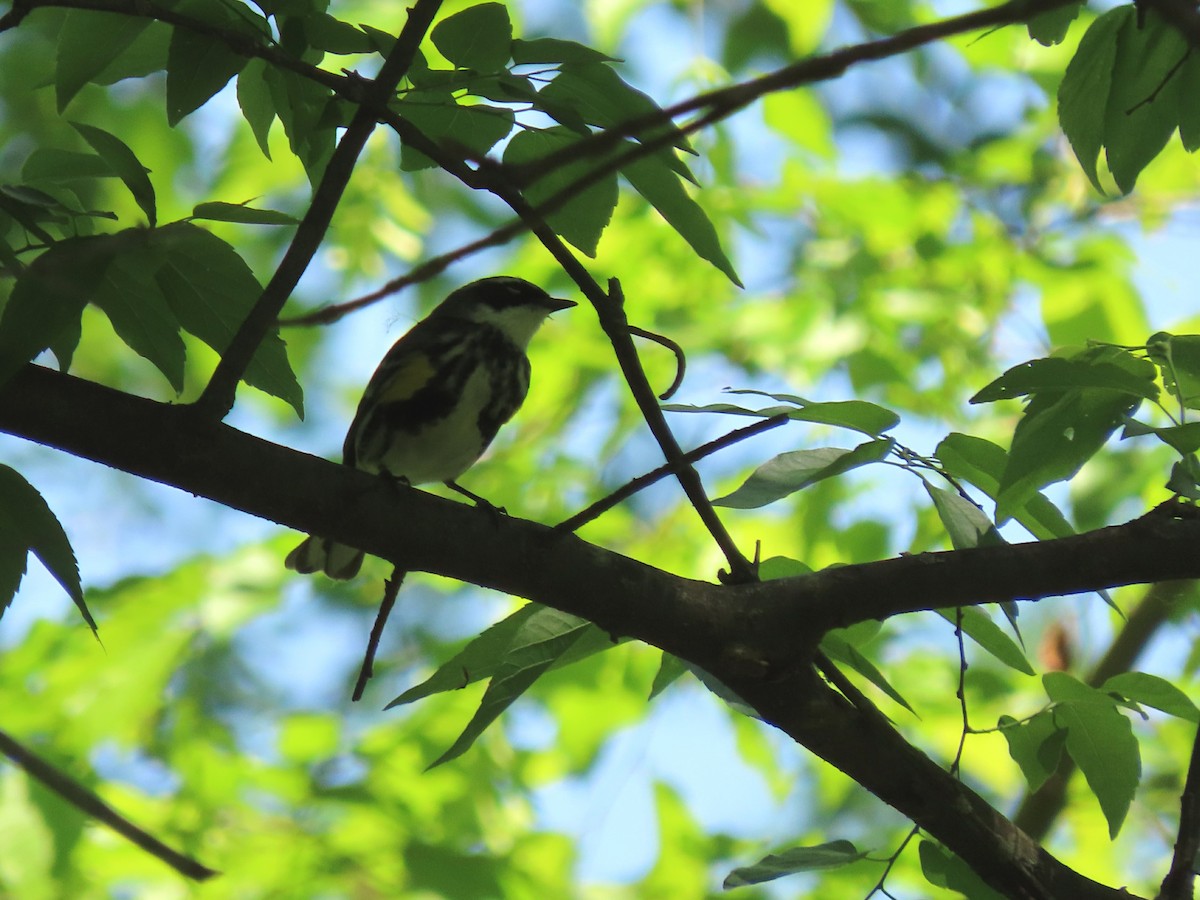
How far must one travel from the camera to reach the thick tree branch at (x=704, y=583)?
153cm

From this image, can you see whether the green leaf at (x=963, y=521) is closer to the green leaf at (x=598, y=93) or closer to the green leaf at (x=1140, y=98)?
the green leaf at (x=1140, y=98)

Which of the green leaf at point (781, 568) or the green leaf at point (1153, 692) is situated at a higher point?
the green leaf at point (781, 568)

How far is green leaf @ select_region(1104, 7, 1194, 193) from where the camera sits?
158 centimetres

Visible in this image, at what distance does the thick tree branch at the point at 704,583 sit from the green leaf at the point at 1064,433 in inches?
4.7

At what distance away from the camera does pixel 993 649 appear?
1671 millimetres

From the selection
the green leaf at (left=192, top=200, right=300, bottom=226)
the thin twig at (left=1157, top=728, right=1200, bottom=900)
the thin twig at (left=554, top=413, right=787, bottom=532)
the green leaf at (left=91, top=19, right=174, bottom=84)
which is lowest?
the thin twig at (left=1157, top=728, right=1200, bottom=900)

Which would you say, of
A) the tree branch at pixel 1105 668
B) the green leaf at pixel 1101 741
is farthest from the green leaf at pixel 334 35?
the tree branch at pixel 1105 668

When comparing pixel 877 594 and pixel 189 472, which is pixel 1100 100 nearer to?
pixel 877 594

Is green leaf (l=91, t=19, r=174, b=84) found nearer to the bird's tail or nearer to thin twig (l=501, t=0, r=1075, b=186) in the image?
thin twig (l=501, t=0, r=1075, b=186)

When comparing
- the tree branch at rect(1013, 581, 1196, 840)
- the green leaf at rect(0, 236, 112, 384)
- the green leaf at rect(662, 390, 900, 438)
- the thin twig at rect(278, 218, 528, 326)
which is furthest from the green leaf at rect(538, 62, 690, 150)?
the tree branch at rect(1013, 581, 1196, 840)

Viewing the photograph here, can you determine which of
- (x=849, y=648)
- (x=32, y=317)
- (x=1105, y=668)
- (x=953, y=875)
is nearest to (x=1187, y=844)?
(x=953, y=875)

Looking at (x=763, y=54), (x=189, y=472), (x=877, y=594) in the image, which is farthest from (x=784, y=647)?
(x=763, y=54)

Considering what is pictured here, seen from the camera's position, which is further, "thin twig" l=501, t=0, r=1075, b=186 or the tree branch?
the tree branch

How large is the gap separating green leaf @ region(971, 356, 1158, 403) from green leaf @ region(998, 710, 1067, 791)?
533 mm
